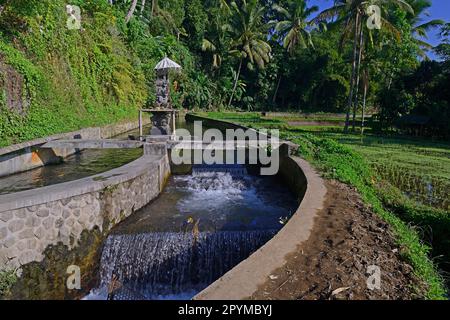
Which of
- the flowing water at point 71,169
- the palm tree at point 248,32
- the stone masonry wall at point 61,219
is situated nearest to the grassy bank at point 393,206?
the stone masonry wall at point 61,219

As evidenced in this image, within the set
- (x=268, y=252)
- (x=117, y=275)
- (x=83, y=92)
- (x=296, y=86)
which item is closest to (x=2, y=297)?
(x=117, y=275)

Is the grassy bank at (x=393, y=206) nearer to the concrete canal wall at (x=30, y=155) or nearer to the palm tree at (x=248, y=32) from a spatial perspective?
the concrete canal wall at (x=30, y=155)

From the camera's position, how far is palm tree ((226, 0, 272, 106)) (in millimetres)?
31242

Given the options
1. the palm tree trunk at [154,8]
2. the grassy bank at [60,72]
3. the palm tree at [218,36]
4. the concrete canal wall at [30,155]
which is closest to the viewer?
the concrete canal wall at [30,155]

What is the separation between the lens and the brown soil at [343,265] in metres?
3.11

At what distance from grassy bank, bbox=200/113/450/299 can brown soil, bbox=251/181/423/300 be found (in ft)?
0.63

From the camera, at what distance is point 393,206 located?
259 inches

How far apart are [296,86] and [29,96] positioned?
3292 cm

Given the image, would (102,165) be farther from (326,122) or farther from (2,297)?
(326,122)

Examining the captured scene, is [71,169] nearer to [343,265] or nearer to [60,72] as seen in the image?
[60,72]

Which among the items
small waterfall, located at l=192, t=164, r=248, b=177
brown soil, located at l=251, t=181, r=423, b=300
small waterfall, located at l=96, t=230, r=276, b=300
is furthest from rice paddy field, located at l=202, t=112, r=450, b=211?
small waterfall, located at l=192, t=164, r=248, b=177

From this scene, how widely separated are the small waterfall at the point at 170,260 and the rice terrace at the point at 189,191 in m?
0.02

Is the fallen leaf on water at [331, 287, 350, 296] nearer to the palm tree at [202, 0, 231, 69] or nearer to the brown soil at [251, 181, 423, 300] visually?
the brown soil at [251, 181, 423, 300]

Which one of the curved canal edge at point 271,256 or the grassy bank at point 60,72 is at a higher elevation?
the grassy bank at point 60,72
